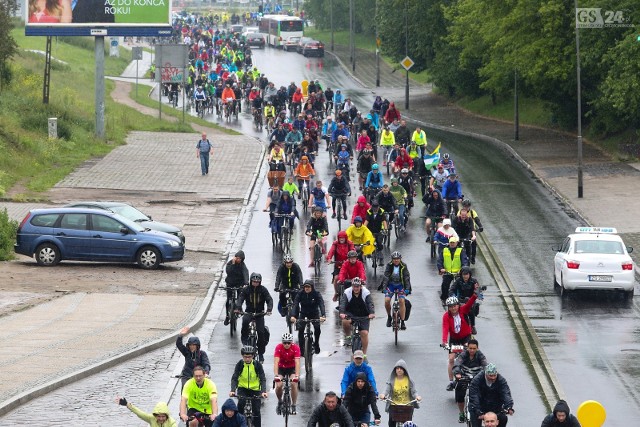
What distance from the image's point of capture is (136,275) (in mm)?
31438

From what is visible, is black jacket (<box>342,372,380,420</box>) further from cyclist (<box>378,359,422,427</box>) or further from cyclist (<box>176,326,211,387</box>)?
cyclist (<box>176,326,211,387</box>)

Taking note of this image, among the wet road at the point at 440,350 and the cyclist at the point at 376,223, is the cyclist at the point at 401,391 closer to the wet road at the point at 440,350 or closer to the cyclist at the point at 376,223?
the wet road at the point at 440,350

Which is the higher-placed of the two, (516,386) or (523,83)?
(523,83)

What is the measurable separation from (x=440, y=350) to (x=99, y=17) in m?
32.7

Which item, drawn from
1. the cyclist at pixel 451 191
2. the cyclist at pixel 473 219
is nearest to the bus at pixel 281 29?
the cyclist at pixel 451 191

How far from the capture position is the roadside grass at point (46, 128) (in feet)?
150

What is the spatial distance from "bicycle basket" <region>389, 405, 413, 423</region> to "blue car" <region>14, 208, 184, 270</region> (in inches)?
614

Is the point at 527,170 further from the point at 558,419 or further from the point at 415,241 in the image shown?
the point at 558,419

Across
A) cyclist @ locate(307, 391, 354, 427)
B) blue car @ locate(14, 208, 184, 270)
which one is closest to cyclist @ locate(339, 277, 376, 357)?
cyclist @ locate(307, 391, 354, 427)

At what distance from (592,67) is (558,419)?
127 ft

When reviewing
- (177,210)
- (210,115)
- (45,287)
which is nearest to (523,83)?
(210,115)

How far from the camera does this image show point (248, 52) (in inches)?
3932

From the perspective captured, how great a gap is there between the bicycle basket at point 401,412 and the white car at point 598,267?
11.4m

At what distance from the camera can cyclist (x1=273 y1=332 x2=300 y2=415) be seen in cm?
1838
